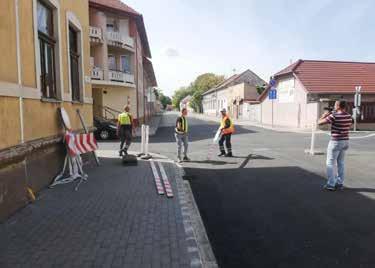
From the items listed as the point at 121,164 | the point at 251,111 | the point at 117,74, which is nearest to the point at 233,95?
the point at 251,111

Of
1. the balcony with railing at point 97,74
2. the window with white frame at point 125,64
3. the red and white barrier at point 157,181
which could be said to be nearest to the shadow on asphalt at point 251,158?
the red and white barrier at point 157,181

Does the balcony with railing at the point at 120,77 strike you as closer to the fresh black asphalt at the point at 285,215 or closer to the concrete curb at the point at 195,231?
the fresh black asphalt at the point at 285,215

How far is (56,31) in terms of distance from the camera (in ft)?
26.5

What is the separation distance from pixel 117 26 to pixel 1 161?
78.0 feet

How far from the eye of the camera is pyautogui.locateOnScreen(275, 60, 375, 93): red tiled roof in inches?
1125

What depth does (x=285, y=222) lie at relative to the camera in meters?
5.36

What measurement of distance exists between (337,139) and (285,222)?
Result: 2.83 metres

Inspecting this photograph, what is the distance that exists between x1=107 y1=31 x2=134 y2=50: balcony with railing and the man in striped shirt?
2080 cm

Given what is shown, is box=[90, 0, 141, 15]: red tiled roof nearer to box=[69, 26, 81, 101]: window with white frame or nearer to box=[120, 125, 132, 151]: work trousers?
box=[120, 125, 132, 151]: work trousers

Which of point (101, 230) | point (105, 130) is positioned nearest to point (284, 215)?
point (101, 230)

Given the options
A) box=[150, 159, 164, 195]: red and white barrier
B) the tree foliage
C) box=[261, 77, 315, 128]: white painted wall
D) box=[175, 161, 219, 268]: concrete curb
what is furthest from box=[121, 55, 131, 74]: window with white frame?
the tree foliage

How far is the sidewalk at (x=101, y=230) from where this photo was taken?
3912 mm

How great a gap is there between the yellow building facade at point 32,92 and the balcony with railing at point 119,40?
637 inches

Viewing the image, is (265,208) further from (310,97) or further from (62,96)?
(310,97)
